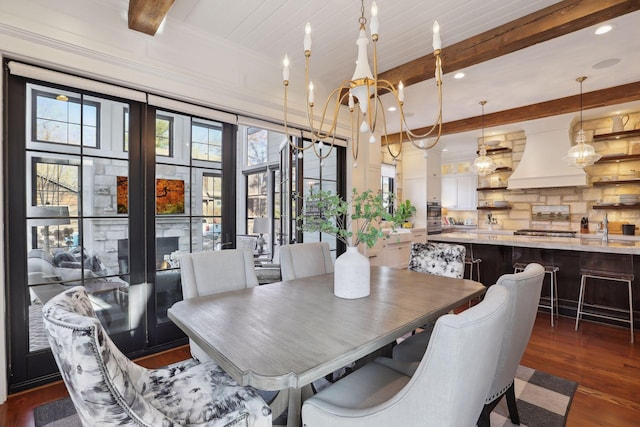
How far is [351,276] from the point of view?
1782 mm

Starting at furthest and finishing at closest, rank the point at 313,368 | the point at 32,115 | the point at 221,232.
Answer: the point at 221,232, the point at 32,115, the point at 313,368

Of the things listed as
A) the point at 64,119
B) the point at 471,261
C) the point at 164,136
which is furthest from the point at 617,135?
the point at 64,119

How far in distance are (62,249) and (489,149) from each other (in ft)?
22.9

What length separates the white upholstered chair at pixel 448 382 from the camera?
89 cm

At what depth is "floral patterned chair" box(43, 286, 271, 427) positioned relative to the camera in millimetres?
885

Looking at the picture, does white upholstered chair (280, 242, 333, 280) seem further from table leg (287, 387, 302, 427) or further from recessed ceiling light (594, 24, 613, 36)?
recessed ceiling light (594, 24, 613, 36)

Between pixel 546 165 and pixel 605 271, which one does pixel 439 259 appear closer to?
pixel 605 271

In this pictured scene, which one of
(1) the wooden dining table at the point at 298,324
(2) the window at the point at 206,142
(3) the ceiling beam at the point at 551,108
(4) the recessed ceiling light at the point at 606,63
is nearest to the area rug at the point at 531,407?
(1) the wooden dining table at the point at 298,324

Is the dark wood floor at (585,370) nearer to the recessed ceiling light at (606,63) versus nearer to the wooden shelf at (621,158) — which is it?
the recessed ceiling light at (606,63)

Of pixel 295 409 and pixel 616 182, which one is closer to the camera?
pixel 295 409

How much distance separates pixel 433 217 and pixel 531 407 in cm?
527

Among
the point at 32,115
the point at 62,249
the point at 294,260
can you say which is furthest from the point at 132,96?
the point at 294,260

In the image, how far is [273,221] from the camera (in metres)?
5.45

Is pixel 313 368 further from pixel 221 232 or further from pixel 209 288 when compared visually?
pixel 221 232
